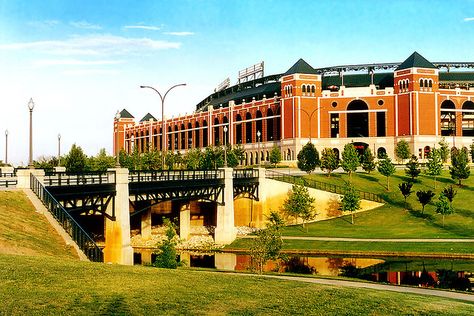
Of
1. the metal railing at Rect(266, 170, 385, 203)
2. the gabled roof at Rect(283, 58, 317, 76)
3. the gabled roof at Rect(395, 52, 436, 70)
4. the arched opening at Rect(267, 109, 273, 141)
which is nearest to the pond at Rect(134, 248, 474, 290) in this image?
the metal railing at Rect(266, 170, 385, 203)

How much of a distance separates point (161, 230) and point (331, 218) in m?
21.1

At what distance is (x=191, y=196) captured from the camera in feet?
174

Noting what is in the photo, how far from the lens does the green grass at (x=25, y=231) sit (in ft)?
75.4

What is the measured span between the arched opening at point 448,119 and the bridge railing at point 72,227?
314 feet

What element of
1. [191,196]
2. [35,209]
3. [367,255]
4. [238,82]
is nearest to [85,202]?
[35,209]

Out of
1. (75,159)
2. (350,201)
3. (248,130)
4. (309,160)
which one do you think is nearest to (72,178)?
(350,201)

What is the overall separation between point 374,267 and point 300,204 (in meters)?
20.8

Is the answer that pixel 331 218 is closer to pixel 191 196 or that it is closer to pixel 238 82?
pixel 191 196

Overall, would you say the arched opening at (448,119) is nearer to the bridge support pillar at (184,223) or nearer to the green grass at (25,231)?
the bridge support pillar at (184,223)

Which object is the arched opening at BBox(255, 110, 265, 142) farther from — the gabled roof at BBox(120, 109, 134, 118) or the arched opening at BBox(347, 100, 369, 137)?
the gabled roof at BBox(120, 109, 134, 118)

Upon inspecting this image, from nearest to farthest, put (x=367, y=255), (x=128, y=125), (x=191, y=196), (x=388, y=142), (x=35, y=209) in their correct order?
(x=35, y=209), (x=367, y=255), (x=191, y=196), (x=388, y=142), (x=128, y=125)

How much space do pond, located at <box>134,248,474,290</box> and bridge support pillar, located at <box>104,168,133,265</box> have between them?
9.26 metres

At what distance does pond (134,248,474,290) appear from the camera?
125ft

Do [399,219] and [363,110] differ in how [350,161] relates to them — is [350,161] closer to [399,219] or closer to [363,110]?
[399,219]
